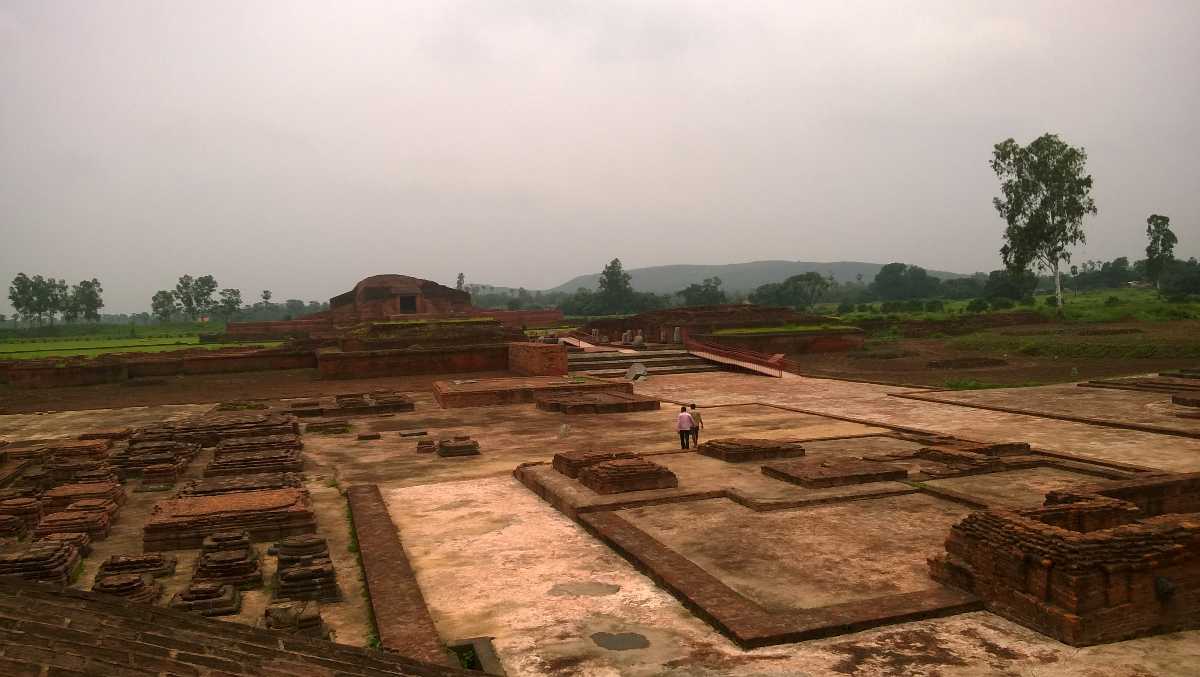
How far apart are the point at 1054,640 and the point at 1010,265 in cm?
3499

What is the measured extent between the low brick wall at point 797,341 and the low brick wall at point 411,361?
24.3 feet

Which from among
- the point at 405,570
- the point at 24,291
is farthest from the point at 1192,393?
the point at 24,291

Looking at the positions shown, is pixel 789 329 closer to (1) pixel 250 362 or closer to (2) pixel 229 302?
(1) pixel 250 362

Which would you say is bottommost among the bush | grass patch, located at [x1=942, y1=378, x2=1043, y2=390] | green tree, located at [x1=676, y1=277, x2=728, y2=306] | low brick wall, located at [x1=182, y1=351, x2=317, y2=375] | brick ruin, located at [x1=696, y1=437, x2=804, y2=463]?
grass patch, located at [x1=942, y1=378, x2=1043, y2=390]

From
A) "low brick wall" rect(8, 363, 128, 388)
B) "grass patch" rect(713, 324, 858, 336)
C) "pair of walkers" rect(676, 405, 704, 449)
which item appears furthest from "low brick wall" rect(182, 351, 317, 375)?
"pair of walkers" rect(676, 405, 704, 449)

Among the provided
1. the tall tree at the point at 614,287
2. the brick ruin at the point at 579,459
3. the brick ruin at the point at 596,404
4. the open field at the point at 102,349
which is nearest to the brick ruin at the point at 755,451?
the brick ruin at the point at 579,459

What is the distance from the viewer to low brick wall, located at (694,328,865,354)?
82.5ft

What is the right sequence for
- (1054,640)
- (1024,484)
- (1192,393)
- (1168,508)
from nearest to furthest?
1. (1054,640)
2. (1168,508)
3. (1024,484)
4. (1192,393)

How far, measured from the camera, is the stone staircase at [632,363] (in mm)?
21031

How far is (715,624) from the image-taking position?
468 centimetres

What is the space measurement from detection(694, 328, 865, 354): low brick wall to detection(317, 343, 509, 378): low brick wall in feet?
24.3

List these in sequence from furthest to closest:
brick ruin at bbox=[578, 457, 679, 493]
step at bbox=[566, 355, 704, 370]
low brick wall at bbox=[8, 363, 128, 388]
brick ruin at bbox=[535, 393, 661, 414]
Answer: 1. step at bbox=[566, 355, 704, 370]
2. low brick wall at bbox=[8, 363, 128, 388]
3. brick ruin at bbox=[535, 393, 661, 414]
4. brick ruin at bbox=[578, 457, 679, 493]

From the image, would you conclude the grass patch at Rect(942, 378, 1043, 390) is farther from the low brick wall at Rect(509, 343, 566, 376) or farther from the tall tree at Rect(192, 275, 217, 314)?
the tall tree at Rect(192, 275, 217, 314)

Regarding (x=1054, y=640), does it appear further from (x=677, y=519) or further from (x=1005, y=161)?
(x=1005, y=161)
